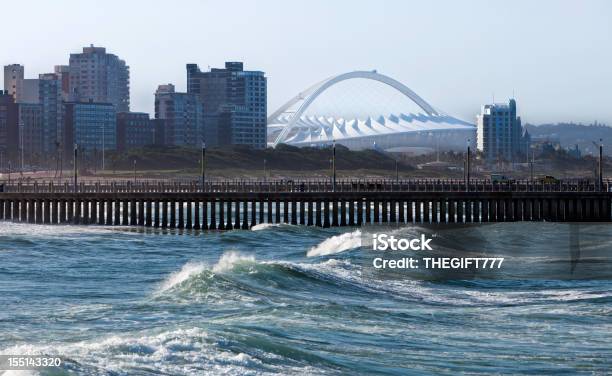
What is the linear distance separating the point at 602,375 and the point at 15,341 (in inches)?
574

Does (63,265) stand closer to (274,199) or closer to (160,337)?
(160,337)

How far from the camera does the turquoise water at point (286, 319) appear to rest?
109 ft

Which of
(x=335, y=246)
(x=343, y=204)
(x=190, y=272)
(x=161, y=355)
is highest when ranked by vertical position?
(x=343, y=204)

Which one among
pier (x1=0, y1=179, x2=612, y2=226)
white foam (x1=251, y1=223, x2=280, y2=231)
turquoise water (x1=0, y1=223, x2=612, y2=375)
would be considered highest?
pier (x1=0, y1=179, x2=612, y2=226)

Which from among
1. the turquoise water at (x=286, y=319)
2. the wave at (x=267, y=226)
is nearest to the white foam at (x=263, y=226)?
the wave at (x=267, y=226)

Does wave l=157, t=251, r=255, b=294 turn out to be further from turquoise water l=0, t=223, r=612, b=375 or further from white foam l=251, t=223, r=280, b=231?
white foam l=251, t=223, r=280, b=231

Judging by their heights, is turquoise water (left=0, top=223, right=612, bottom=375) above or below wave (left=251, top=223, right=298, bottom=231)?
below

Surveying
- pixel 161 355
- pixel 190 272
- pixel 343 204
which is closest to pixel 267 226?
pixel 343 204

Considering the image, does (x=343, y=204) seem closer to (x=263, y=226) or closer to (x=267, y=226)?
(x=267, y=226)

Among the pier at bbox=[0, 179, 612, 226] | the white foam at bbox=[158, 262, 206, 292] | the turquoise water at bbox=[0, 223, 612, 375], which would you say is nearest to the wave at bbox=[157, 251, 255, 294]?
the white foam at bbox=[158, 262, 206, 292]

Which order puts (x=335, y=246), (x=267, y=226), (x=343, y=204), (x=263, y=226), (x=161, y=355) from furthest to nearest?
(x=343, y=204)
(x=263, y=226)
(x=267, y=226)
(x=335, y=246)
(x=161, y=355)

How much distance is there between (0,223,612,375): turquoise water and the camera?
3316 cm

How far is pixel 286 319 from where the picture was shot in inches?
1594

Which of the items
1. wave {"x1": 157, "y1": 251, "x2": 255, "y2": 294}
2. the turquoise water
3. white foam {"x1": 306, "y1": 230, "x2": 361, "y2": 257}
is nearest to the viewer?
the turquoise water
